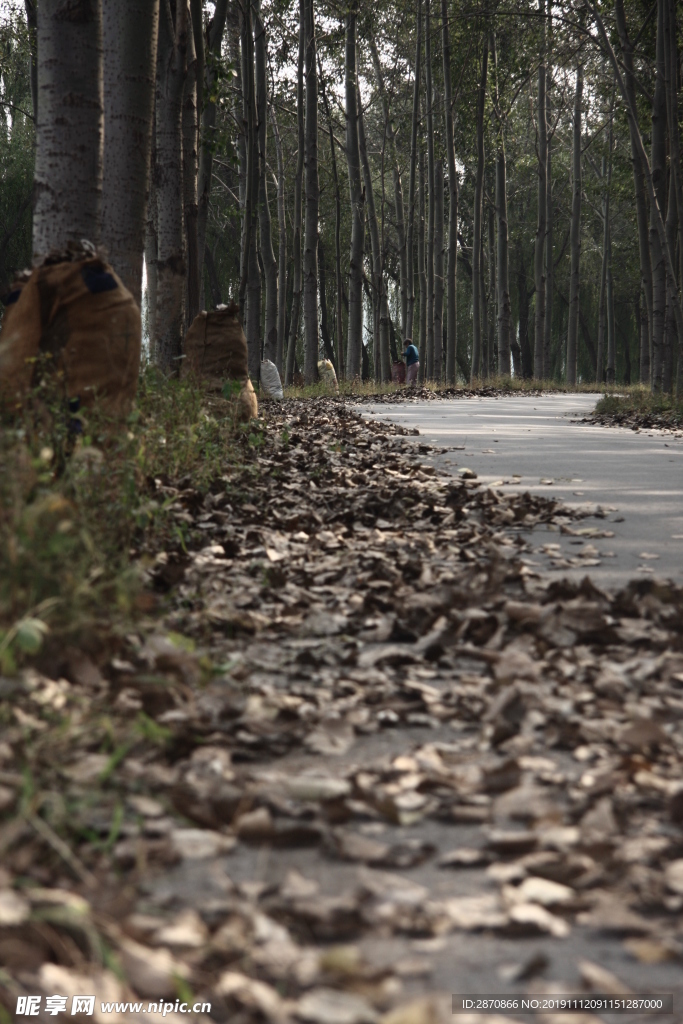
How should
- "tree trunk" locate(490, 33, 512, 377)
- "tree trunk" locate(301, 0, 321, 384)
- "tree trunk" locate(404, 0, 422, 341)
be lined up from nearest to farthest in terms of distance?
"tree trunk" locate(301, 0, 321, 384) → "tree trunk" locate(404, 0, 422, 341) → "tree trunk" locate(490, 33, 512, 377)

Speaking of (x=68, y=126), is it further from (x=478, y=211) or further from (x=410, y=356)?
(x=410, y=356)

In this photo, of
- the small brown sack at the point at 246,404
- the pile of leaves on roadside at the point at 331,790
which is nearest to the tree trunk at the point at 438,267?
the small brown sack at the point at 246,404

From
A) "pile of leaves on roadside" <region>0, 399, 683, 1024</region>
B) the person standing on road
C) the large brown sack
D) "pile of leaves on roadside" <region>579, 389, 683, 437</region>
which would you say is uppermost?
the person standing on road

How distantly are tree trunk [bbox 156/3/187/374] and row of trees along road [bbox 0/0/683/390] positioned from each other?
0.8 inches

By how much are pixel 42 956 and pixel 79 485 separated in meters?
2.18

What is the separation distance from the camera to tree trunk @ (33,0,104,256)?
4.99m

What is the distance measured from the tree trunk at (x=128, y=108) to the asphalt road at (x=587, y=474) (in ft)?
10.1

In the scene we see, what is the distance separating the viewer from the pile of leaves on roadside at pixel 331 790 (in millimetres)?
1517

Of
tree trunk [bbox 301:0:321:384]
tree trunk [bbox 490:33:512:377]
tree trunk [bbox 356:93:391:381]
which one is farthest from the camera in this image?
tree trunk [bbox 356:93:391:381]

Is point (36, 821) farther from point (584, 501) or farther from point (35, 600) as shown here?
point (584, 501)

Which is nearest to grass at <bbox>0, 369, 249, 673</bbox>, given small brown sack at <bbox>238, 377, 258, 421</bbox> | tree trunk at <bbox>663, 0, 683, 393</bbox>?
small brown sack at <bbox>238, 377, 258, 421</bbox>

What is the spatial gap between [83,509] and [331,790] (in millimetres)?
1329

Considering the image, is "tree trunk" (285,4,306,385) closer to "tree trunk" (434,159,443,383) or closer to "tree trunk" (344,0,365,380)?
"tree trunk" (344,0,365,380)

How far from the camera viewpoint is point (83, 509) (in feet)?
9.75
